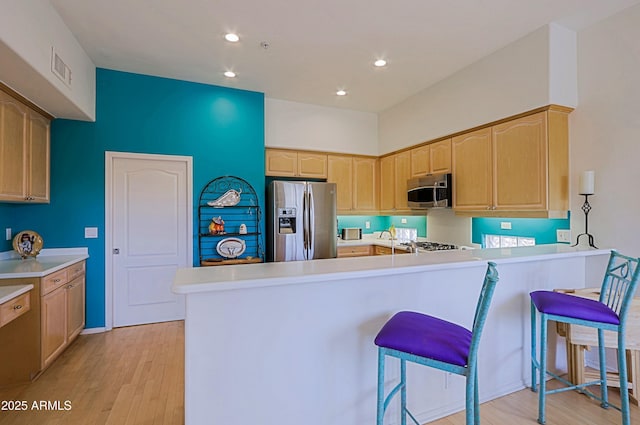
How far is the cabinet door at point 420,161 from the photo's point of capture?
13.3ft

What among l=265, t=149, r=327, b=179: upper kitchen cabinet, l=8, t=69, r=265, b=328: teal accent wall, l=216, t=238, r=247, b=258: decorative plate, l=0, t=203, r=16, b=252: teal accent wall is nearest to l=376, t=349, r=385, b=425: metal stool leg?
l=216, t=238, r=247, b=258: decorative plate

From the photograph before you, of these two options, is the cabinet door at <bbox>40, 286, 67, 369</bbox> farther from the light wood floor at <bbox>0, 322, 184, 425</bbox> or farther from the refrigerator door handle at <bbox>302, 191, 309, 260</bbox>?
the refrigerator door handle at <bbox>302, 191, 309, 260</bbox>

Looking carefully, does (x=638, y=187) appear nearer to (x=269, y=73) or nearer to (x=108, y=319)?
(x=269, y=73)

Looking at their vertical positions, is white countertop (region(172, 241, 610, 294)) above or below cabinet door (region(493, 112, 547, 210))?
below

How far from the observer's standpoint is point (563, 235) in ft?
9.48

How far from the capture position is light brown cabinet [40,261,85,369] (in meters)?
2.53

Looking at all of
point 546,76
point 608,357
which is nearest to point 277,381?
point 608,357

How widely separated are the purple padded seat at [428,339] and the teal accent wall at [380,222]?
325 cm

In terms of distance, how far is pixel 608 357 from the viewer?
254 cm

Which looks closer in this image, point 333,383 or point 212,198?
point 333,383

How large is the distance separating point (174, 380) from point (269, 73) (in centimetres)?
320

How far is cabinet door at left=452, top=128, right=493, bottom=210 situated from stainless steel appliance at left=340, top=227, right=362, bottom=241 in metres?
1.73

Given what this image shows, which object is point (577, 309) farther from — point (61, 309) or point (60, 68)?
point (60, 68)

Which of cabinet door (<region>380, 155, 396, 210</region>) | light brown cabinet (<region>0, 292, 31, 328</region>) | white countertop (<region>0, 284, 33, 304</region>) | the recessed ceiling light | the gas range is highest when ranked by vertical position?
the recessed ceiling light
